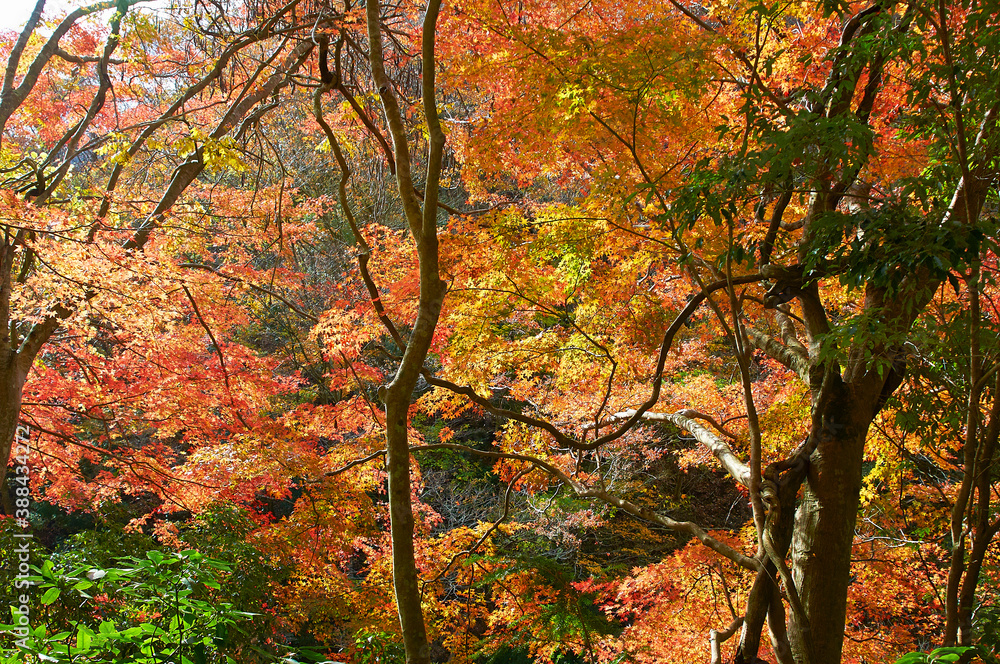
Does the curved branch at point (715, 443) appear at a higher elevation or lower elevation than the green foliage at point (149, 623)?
higher

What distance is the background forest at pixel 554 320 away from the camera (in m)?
2.03

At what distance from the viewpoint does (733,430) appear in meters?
5.56

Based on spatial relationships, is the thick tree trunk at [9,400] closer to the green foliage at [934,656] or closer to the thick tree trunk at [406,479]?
the thick tree trunk at [406,479]

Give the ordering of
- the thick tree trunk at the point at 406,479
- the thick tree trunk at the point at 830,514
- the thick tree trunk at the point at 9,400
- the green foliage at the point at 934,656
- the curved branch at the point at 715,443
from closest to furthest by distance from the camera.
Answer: the green foliage at the point at 934,656, the thick tree trunk at the point at 406,479, the thick tree trunk at the point at 830,514, the curved branch at the point at 715,443, the thick tree trunk at the point at 9,400

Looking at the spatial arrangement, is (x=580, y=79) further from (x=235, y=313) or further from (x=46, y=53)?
(x=235, y=313)

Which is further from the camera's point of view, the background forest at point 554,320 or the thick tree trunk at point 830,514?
the thick tree trunk at point 830,514

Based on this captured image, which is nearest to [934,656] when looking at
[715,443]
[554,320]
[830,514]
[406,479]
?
[406,479]

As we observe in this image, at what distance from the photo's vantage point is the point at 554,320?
4.56 m

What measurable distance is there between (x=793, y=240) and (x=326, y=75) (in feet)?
11.0

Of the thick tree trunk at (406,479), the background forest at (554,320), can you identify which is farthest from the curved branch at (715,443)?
the thick tree trunk at (406,479)

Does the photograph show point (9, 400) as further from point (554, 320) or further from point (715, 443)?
point (715, 443)

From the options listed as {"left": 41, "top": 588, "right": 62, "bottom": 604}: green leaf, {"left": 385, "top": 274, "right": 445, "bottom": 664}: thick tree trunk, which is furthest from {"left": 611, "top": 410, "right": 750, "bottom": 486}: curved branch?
{"left": 41, "top": 588, "right": 62, "bottom": 604}: green leaf

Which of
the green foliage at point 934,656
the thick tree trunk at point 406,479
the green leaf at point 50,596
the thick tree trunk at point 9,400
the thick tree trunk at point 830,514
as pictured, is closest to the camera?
the green foliage at point 934,656

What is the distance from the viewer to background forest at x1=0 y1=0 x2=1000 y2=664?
2.03 meters
